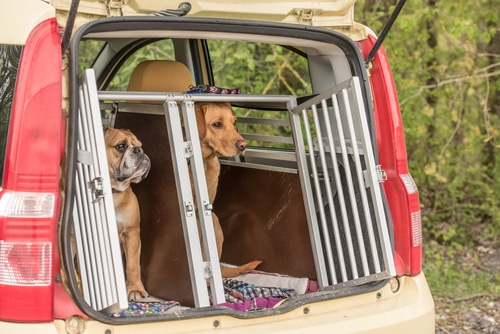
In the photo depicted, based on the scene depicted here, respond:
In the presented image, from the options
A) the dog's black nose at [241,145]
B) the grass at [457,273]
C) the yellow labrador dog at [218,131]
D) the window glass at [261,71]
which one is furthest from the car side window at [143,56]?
the dog's black nose at [241,145]

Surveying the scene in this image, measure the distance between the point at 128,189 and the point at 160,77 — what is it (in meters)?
0.78

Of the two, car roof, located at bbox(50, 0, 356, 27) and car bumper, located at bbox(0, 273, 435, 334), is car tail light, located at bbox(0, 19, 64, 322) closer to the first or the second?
car bumper, located at bbox(0, 273, 435, 334)

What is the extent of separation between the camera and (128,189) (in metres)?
4.20

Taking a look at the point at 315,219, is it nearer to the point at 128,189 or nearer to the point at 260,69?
the point at 128,189

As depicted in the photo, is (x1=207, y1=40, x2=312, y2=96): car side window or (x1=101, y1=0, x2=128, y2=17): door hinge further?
(x1=207, y1=40, x2=312, y2=96): car side window

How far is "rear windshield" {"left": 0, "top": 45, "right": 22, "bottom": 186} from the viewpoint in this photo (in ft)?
9.40

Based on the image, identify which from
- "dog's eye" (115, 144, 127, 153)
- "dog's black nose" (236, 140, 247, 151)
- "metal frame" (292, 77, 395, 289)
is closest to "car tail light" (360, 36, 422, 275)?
"metal frame" (292, 77, 395, 289)

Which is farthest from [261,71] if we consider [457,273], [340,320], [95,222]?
[95,222]

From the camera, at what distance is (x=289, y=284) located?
4.18m

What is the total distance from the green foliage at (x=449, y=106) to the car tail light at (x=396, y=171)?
4517mm

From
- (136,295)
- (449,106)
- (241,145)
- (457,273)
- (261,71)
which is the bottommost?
(457,273)

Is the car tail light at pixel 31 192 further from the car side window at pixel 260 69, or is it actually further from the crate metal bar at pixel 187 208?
the car side window at pixel 260 69

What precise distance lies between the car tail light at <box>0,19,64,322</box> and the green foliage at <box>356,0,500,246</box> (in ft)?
19.0

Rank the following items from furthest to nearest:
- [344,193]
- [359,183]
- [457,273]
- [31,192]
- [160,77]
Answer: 1. [457,273]
2. [160,77]
3. [344,193]
4. [359,183]
5. [31,192]
